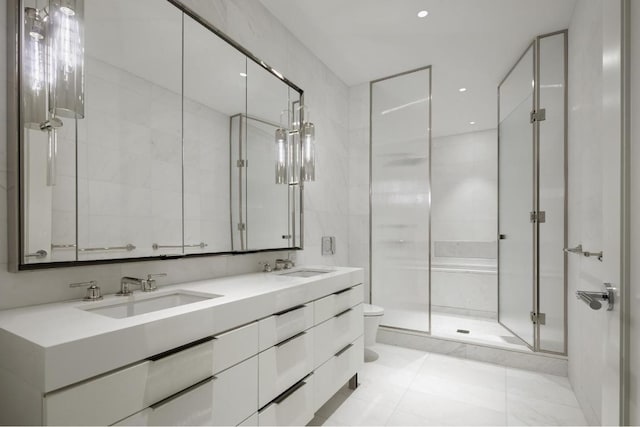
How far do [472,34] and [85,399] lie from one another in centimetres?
317

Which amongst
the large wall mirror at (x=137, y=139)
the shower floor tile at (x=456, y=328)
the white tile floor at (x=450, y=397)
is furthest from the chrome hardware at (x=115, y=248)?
the shower floor tile at (x=456, y=328)

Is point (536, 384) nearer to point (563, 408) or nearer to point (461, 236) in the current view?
point (563, 408)

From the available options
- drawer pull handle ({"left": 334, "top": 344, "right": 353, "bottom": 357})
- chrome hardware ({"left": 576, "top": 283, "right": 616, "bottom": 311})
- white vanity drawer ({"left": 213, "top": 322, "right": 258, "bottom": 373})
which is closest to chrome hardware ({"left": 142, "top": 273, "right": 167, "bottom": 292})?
white vanity drawer ({"left": 213, "top": 322, "right": 258, "bottom": 373})

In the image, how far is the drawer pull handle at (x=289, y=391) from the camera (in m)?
1.48

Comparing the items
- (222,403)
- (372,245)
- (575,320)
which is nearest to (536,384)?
(575,320)

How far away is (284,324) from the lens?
153 cm

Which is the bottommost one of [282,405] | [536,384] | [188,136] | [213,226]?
[536,384]

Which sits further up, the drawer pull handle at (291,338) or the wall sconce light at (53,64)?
the wall sconce light at (53,64)

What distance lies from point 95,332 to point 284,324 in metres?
0.84

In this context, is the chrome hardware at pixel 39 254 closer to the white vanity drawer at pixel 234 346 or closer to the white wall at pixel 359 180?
the white vanity drawer at pixel 234 346

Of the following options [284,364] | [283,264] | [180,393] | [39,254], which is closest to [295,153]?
[283,264]

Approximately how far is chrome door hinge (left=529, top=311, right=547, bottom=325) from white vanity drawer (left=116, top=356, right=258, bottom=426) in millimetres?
2472

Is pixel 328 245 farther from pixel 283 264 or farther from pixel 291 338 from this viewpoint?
pixel 291 338

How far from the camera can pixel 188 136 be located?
172 centimetres
